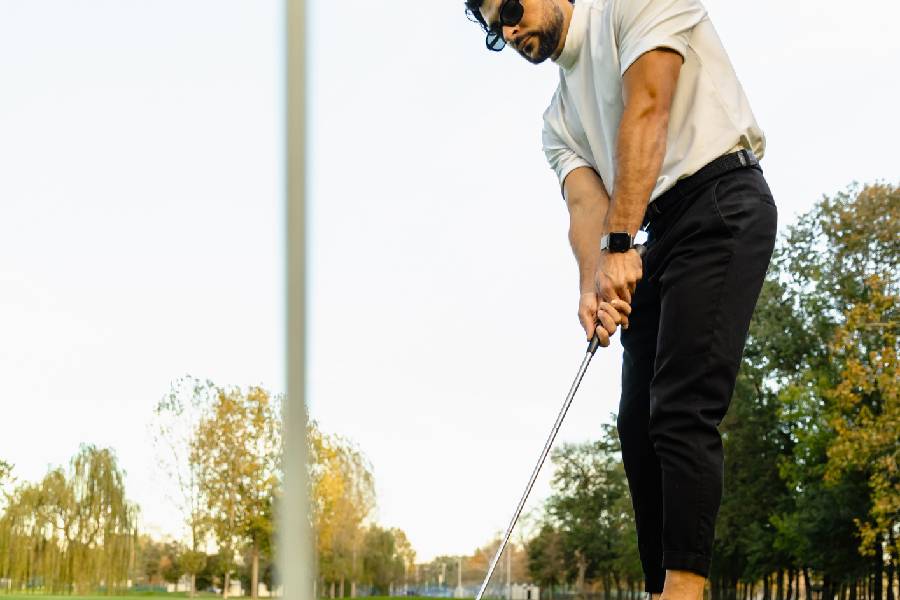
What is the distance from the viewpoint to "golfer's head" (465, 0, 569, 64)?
54.6 inches

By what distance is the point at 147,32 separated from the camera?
1370 cm

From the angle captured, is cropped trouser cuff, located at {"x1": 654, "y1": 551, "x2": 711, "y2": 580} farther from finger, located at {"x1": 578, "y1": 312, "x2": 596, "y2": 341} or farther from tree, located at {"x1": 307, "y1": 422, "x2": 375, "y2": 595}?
tree, located at {"x1": 307, "y1": 422, "x2": 375, "y2": 595}

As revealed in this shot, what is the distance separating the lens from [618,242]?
123 centimetres

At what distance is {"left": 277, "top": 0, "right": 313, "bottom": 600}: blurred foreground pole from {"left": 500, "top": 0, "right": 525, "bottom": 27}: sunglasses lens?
0.96ft

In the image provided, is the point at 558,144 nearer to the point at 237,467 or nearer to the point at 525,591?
the point at 237,467

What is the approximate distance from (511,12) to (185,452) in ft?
53.3

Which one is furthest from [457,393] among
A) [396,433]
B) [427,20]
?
[427,20]

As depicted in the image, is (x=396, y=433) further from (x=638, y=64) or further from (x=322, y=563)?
(x=638, y=64)

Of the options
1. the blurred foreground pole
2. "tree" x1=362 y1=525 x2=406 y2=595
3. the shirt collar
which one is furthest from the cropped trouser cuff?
"tree" x1=362 y1=525 x2=406 y2=595

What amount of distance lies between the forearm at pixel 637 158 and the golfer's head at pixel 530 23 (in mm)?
208

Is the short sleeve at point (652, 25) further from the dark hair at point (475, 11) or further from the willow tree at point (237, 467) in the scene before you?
the willow tree at point (237, 467)

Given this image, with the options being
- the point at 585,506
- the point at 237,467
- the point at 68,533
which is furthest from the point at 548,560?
the point at 68,533

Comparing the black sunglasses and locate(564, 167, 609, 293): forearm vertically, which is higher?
the black sunglasses

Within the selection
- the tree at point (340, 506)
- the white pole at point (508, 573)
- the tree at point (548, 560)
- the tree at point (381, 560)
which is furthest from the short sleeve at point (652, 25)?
the tree at point (548, 560)
